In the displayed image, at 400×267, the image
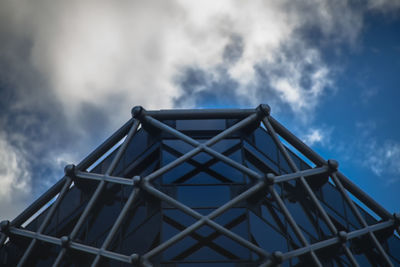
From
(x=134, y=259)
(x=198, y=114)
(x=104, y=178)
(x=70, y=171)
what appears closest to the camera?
(x=134, y=259)

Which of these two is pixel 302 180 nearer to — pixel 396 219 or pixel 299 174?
pixel 299 174

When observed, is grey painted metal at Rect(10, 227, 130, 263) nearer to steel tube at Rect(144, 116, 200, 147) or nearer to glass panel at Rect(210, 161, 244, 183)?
steel tube at Rect(144, 116, 200, 147)

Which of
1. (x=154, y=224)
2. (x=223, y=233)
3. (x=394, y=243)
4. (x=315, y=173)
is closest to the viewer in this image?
(x=223, y=233)

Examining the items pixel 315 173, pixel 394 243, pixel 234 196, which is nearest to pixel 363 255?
pixel 394 243

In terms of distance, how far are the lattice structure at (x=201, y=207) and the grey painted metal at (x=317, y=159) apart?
4 cm

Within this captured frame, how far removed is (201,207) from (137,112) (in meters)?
4.65

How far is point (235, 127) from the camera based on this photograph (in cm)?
2250

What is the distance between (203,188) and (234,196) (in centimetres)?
123

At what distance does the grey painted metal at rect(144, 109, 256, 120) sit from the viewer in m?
23.3

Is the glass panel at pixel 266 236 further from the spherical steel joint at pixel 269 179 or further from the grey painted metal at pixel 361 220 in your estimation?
the grey painted metal at pixel 361 220

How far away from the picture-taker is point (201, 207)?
21.6 metres

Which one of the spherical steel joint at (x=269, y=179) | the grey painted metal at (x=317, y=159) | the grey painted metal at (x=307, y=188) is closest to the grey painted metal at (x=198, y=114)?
the grey painted metal at (x=307, y=188)

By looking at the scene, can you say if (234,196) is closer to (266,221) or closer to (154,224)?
(266,221)

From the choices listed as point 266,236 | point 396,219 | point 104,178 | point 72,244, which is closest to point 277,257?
point 266,236
